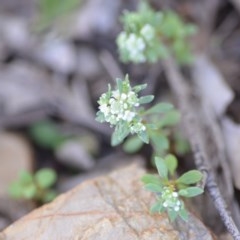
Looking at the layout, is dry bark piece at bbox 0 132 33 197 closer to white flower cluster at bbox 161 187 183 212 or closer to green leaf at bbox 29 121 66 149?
green leaf at bbox 29 121 66 149

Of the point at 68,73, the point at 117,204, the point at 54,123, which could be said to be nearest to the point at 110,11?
the point at 68,73

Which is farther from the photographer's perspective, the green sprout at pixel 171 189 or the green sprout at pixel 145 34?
the green sprout at pixel 145 34

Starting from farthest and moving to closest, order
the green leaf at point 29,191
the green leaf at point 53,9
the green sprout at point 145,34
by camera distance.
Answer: the green leaf at point 53,9, the green leaf at point 29,191, the green sprout at point 145,34

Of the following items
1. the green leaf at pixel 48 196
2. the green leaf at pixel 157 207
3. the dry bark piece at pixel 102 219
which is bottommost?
the green leaf at pixel 48 196

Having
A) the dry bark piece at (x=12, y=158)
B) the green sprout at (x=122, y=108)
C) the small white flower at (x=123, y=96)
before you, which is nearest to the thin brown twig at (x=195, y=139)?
the green sprout at (x=122, y=108)

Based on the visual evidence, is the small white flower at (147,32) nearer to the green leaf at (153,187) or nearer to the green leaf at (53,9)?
the green leaf at (153,187)

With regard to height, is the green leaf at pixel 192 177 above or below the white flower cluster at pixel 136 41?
below

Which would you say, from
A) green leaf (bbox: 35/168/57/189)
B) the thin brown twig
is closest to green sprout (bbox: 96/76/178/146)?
the thin brown twig
